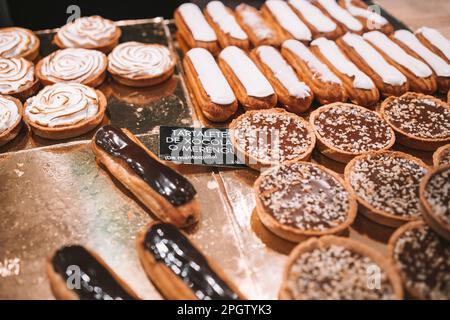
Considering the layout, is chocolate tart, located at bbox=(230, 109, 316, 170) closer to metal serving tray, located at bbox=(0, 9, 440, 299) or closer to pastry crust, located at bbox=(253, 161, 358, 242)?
metal serving tray, located at bbox=(0, 9, 440, 299)

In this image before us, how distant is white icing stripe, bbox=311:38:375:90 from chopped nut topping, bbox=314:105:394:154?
0.85 ft

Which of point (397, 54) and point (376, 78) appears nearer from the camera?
point (376, 78)

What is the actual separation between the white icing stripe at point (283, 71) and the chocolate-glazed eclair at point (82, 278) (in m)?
2.03

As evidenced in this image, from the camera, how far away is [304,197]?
8.52 ft

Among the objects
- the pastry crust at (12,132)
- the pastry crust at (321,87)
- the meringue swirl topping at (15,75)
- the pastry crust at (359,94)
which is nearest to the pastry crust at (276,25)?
the pastry crust at (321,87)

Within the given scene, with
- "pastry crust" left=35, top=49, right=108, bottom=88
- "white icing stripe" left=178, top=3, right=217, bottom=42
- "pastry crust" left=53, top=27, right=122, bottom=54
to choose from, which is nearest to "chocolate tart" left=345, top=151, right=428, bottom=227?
"white icing stripe" left=178, top=3, right=217, bottom=42

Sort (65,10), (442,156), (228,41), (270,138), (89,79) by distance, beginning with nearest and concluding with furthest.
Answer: (442,156)
(270,138)
(89,79)
(228,41)
(65,10)

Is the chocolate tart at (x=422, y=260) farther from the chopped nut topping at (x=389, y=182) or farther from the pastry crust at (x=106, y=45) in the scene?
the pastry crust at (x=106, y=45)

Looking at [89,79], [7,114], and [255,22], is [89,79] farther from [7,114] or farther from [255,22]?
[255,22]

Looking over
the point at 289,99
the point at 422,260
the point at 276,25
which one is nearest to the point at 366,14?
the point at 276,25

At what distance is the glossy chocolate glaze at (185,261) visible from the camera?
2064 millimetres

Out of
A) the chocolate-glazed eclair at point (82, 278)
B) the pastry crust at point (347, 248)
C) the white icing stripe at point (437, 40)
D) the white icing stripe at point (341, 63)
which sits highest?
the white icing stripe at point (437, 40)

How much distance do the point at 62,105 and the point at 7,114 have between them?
0.40 metres

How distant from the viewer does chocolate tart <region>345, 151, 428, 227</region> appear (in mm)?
2531
